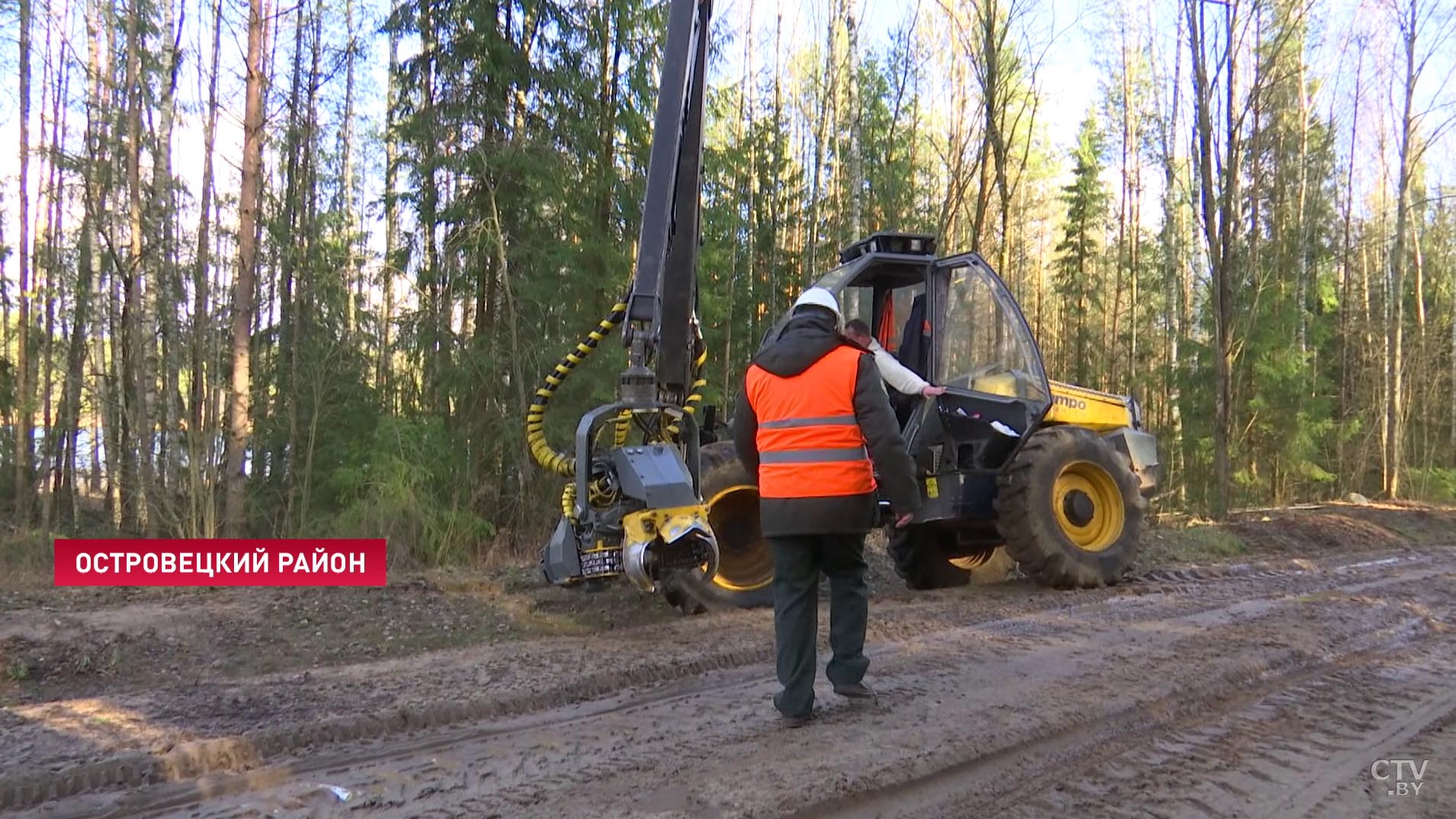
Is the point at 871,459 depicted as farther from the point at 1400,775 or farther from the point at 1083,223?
the point at 1083,223

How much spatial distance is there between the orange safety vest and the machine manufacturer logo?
204 cm

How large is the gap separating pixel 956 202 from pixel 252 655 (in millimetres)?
13136

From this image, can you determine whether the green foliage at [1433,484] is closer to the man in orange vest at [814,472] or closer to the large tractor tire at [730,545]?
the large tractor tire at [730,545]

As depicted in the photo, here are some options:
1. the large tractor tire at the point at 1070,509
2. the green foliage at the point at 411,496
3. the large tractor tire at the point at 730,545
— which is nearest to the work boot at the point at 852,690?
the large tractor tire at the point at 730,545

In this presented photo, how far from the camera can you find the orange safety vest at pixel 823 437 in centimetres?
360

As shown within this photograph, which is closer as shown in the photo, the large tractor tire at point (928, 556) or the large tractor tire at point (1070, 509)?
the large tractor tire at point (1070, 509)

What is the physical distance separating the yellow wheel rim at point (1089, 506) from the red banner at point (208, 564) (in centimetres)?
540

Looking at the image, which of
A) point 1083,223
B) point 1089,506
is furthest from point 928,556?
point 1083,223

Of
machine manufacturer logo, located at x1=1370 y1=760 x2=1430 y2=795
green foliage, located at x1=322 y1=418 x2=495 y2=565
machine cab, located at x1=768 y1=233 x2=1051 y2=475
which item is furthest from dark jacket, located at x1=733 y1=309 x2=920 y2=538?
green foliage, located at x1=322 y1=418 x2=495 y2=565

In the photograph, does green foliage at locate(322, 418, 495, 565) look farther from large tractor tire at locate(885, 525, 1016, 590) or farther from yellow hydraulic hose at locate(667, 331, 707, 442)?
large tractor tire at locate(885, 525, 1016, 590)

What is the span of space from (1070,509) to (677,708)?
460cm

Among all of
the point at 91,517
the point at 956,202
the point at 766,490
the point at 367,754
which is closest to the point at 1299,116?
the point at 956,202

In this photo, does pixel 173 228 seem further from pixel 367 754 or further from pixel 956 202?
pixel 367 754

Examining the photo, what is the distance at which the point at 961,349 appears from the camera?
698 cm
